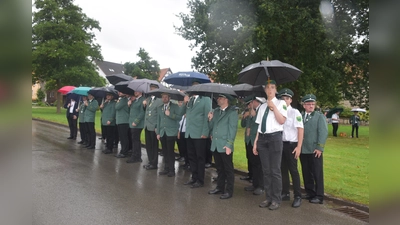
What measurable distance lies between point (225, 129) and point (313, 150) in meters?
1.72

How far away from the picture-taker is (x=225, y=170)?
6.44 m

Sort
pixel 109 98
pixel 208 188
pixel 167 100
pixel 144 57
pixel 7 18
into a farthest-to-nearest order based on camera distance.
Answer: pixel 144 57 → pixel 109 98 → pixel 167 100 → pixel 208 188 → pixel 7 18

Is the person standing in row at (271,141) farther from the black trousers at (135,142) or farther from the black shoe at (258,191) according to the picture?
the black trousers at (135,142)

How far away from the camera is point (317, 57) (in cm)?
1842

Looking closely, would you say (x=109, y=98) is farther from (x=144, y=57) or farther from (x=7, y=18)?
(x=144, y=57)

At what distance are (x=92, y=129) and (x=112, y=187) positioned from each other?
5860 millimetres

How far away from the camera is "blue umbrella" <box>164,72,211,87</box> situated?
870cm

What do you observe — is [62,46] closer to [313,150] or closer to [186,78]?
[186,78]

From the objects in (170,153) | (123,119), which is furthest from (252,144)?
(123,119)

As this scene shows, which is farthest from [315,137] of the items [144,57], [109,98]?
[144,57]

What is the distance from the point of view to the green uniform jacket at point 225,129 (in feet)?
20.8

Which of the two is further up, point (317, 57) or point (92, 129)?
point (317, 57)

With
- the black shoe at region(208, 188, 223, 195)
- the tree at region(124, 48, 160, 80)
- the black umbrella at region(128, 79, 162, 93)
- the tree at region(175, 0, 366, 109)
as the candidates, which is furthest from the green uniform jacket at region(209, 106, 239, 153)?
the tree at region(124, 48, 160, 80)

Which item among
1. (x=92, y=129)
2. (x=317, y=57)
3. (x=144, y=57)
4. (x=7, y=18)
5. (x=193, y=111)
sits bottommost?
(x=92, y=129)
